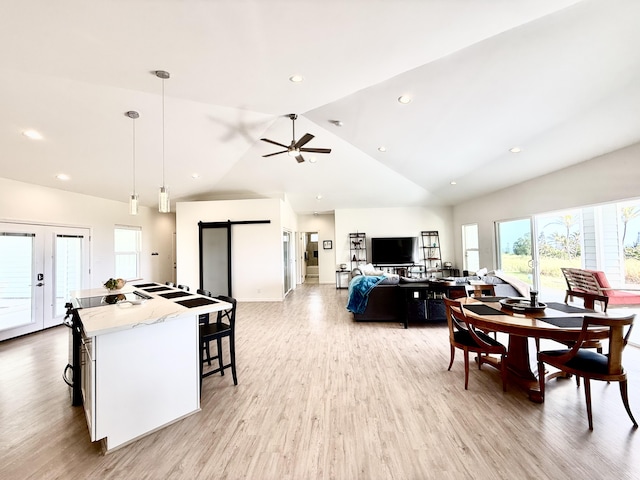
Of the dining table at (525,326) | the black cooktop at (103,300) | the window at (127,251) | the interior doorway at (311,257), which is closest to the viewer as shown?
the dining table at (525,326)

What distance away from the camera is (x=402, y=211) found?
30.2ft

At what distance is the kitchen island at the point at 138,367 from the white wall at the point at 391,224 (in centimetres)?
703

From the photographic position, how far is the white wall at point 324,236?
10.2m

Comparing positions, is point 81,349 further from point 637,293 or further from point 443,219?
point 443,219

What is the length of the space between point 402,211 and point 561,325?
284 inches

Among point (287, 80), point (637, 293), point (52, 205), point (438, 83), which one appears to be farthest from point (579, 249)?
point (52, 205)

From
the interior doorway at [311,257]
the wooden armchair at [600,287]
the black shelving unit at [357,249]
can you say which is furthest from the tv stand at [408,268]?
the wooden armchair at [600,287]

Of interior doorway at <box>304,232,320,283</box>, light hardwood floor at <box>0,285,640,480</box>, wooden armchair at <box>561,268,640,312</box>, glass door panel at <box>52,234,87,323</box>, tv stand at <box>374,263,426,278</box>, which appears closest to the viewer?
light hardwood floor at <box>0,285,640,480</box>

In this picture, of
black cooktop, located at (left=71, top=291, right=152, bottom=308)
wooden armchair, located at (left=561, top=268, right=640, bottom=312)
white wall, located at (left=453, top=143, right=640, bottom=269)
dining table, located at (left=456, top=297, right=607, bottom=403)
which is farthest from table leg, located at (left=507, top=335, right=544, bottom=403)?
black cooktop, located at (left=71, top=291, right=152, bottom=308)

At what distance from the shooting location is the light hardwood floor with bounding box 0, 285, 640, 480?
5.74 feet

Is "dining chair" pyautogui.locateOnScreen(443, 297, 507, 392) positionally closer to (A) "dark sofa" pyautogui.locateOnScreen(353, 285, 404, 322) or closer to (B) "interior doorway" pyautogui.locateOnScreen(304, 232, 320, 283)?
(A) "dark sofa" pyautogui.locateOnScreen(353, 285, 404, 322)

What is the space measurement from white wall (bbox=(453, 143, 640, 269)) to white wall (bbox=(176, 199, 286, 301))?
209 inches

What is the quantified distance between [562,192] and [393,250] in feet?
15.4

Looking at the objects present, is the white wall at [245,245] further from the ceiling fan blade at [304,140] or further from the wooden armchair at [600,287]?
the wooden armchair at [600,287]
